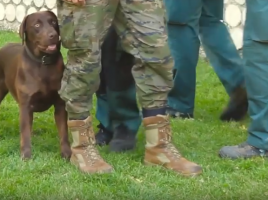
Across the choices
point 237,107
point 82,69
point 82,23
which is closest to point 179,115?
point 237,107

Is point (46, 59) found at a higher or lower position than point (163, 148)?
higher

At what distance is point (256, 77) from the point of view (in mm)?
4043

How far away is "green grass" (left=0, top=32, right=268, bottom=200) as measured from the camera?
343 cm

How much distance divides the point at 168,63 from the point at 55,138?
1.31m

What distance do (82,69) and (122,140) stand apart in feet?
2.59

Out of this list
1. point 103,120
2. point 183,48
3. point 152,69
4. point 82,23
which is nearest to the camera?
point 82,23

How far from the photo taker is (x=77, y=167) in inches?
153

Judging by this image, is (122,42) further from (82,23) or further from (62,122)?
(62,122)

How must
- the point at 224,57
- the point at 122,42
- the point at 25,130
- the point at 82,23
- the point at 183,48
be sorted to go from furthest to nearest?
the point at 224,57, the point at 183,48, the point at 25,130, the point at 122,42, the point at 82,23

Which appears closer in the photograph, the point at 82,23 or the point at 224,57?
the point at 82,23

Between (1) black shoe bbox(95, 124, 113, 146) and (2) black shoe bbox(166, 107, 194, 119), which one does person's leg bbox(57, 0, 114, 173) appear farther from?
(2) black shoe bbox(166, 107, 194, 119)

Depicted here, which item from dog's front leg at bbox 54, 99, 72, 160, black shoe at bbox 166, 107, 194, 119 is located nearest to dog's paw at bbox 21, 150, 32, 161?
dog's front leg at bbox 54, 99, 72, 160

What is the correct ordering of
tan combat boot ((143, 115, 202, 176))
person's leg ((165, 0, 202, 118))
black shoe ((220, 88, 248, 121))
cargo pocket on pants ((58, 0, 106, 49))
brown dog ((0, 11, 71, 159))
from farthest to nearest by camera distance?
black shoe ((220, 88, 248, 121)) < person's leg ((165, 0, 202, 118)) < brown dog ((0, 11, 71, 159)) < tan combat boot ((143, 115, 202, 176)) < cargo pocket on pants ((58, 0, 106, 49))

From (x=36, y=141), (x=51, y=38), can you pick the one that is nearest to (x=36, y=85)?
(x=51, y=38)
